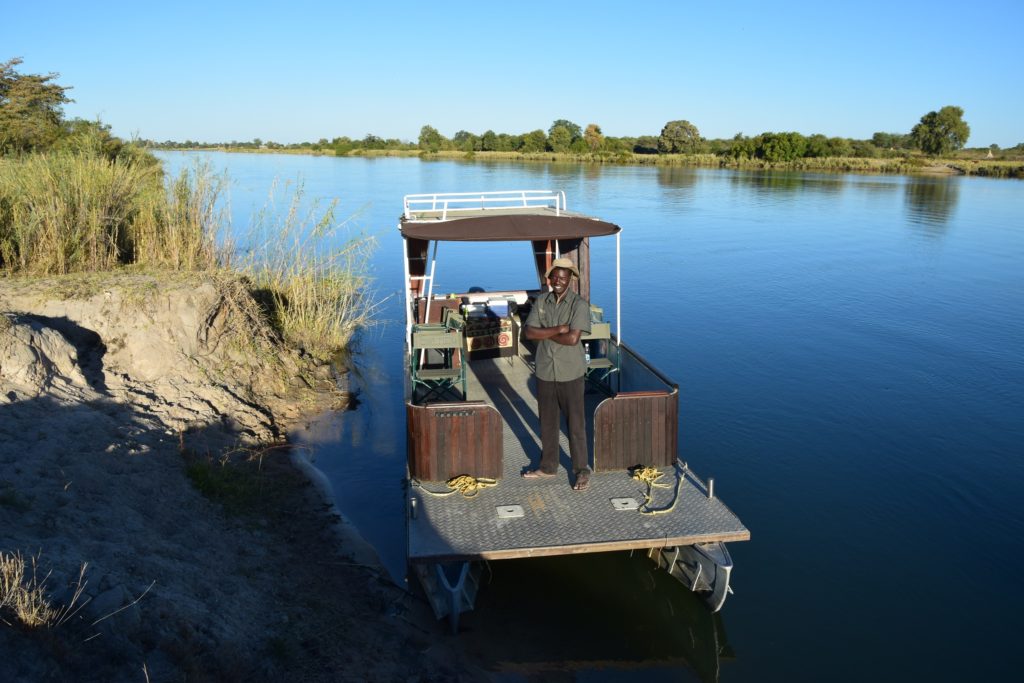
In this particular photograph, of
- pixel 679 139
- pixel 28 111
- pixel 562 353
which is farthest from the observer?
pixel 679 139

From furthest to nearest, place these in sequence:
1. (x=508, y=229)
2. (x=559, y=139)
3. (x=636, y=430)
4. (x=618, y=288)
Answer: (x=559, y=139)
(x=618, y=288)
(x=508, y=229)
(x=636, y=430)

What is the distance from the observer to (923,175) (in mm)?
62562

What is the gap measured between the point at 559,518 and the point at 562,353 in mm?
1252

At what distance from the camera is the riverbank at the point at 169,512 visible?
3.98 m

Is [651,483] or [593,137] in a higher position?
[593,137]

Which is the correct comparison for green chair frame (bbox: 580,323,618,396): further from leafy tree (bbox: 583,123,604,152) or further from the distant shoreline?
leafy tree (bbox: 583,123,604,152)

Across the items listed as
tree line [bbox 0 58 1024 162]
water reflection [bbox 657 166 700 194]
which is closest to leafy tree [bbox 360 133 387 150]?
tree line [bbox 0 58 1024 162]

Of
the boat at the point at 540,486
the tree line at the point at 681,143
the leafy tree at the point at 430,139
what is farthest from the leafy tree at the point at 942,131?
the boat at the point at 540,486

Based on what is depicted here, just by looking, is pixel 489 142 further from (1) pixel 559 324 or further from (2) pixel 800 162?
(1) pixel 559 324

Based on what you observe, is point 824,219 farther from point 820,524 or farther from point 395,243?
point 820,524

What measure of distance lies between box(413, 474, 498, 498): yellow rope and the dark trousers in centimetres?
55

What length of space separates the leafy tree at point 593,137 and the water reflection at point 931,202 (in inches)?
1495

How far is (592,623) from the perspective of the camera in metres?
5.91

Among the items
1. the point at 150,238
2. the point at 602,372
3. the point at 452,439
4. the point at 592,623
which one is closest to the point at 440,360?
the point at 602,372
